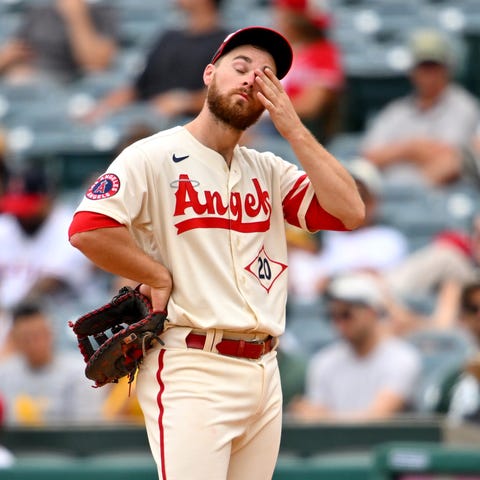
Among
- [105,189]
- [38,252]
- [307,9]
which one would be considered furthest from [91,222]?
[307,9]

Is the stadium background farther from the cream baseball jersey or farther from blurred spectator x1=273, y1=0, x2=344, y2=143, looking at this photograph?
the cream baseball jersey

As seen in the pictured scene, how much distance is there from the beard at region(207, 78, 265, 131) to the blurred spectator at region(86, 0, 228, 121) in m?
5.22

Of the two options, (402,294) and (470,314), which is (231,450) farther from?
(402,294)

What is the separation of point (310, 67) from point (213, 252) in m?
5.21

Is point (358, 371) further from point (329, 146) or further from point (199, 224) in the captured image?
point (199, 224)

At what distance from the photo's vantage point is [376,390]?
7070 millimetres

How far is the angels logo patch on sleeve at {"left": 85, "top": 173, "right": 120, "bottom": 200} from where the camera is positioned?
3756mm

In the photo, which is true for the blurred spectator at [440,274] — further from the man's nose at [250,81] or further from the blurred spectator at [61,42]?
the man's nose at [250,81]

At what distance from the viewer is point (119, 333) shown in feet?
12.6

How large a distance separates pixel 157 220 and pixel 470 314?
321 cm

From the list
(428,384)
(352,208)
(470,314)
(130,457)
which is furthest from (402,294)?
(352,208)

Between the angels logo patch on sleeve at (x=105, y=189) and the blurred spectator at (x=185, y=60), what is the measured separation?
541 centimetres

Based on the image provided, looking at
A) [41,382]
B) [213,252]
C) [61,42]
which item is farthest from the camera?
[61,42]

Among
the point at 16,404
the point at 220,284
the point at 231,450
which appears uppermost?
the point at 220,284
